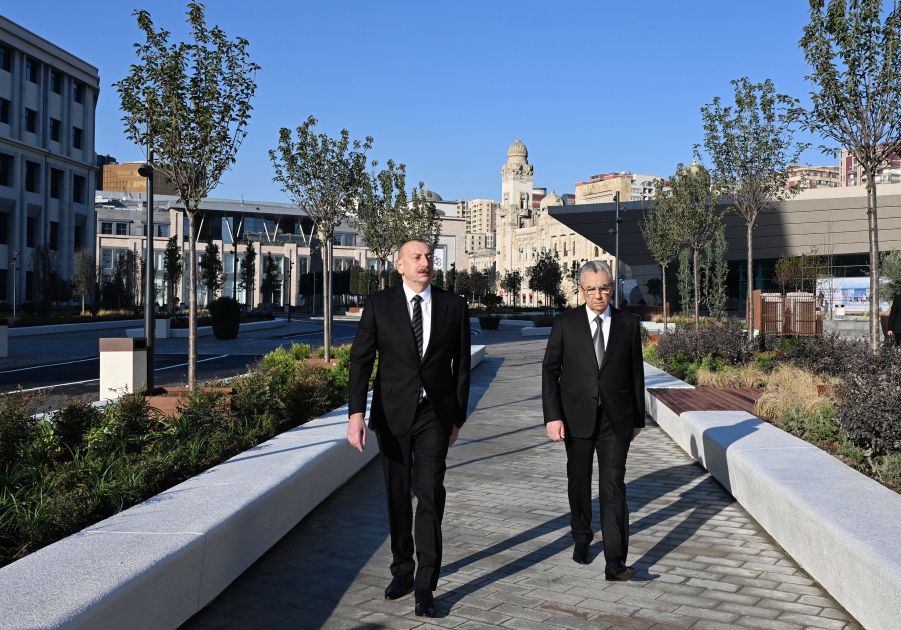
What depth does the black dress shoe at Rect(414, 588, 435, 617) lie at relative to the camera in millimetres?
4492

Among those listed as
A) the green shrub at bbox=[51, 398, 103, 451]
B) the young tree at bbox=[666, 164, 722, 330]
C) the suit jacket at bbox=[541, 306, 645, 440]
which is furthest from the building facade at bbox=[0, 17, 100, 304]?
the suit jacket at bbox=[541, 306, 645, 440]

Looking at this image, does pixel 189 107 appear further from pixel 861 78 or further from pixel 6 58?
pixel 6 58

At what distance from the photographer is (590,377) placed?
5.45 m

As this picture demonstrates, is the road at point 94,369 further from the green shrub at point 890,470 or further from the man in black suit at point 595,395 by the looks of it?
the green shrub at point 890,470

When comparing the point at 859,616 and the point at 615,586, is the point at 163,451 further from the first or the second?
the point at 859,616

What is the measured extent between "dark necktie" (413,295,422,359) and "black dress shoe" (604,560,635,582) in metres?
1.68

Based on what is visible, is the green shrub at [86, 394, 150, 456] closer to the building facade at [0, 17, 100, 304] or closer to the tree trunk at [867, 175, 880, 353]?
the tree trunk at [867, 175, 880, 353]

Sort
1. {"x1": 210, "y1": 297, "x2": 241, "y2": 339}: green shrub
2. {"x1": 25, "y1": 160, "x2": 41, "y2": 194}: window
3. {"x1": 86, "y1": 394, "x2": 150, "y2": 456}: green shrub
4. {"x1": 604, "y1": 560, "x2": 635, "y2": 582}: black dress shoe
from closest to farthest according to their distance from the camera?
{"x1": 604, "y1": 560, "x2": 635, "y2": 582}: black dress shoe
{"x1": 86, "y1": 394, "x2": 150, "y2": 456}: green shrub
{"x1": 210, "y1": 297, "x2": 241, "y2": 339}: green shrub
{"x1": 25, "y1": 160, "x2": 41, "y2": 194}: window

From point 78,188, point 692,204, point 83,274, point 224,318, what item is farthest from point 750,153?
point 78,188

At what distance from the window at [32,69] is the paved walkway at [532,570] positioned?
59.6 m

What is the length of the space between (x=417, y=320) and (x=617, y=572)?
1.87 metres

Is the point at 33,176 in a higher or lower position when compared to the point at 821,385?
higher

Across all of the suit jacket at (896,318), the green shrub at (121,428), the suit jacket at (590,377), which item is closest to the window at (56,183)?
the suit jacket at (896,318)

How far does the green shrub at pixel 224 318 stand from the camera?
3434 cm
